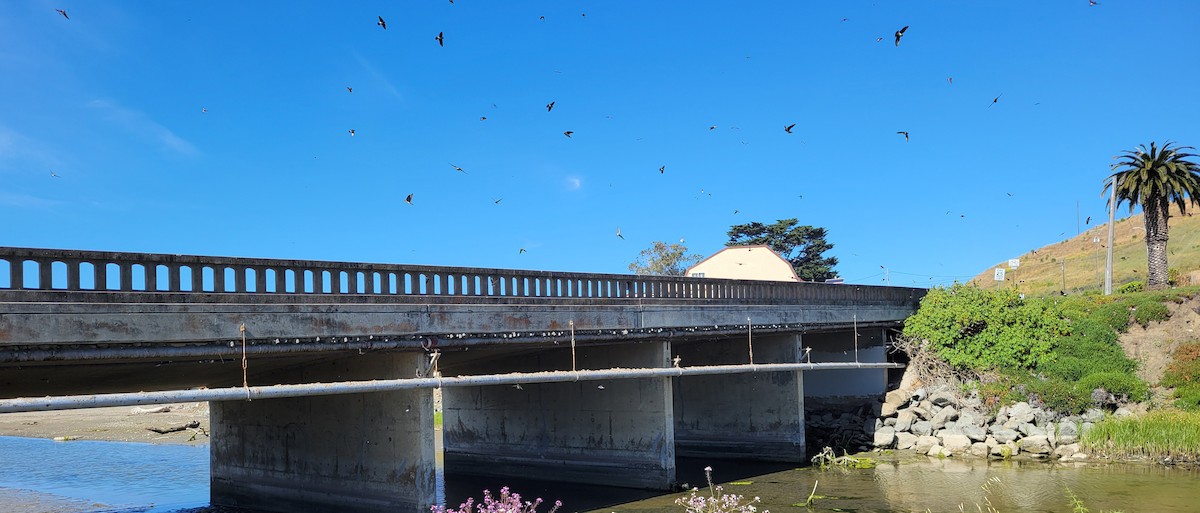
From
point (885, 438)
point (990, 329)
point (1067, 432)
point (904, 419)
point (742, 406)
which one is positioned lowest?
point (885, 438)

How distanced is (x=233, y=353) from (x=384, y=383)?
8.24 feet

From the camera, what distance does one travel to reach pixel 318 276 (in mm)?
16953

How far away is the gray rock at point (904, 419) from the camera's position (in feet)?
104

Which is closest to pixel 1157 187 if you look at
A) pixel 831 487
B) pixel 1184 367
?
pixel 1184 367

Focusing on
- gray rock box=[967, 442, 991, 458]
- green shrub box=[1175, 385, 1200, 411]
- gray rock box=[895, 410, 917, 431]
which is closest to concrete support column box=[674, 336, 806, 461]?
gray rock box=[895, 410, 917, 431]

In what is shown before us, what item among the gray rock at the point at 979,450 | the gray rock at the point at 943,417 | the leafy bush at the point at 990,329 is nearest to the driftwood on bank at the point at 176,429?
the leafy bush at the point at 990,329

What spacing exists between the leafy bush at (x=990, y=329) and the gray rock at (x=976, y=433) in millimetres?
4229

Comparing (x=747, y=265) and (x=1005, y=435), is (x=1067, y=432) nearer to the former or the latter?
(x=1005, y=435)

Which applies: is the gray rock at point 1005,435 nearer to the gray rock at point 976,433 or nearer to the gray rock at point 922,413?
the gray rock at point 976,433

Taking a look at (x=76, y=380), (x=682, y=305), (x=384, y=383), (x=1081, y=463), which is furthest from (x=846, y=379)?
(x=76, y=380)

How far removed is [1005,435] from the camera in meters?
29.6

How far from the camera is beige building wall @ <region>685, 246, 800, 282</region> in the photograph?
46.7 metres

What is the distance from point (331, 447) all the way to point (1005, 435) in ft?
68.6

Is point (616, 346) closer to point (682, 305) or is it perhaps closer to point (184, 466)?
point (682, 305)
